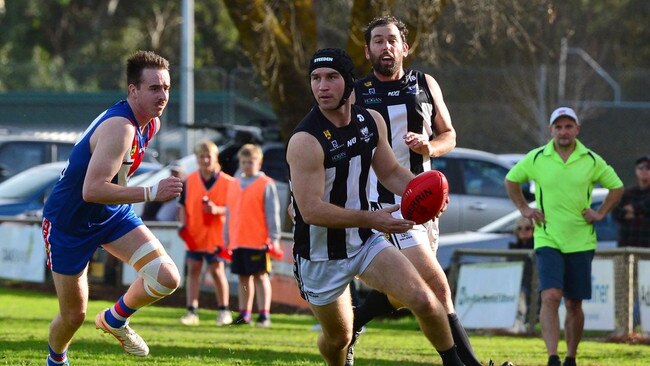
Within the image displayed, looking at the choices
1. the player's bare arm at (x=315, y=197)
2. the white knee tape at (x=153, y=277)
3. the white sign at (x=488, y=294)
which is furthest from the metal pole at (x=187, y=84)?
the player's bare arm at (x=315, y=197)

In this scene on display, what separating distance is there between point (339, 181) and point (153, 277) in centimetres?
170

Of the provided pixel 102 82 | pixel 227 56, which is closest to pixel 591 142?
pixel 102 82

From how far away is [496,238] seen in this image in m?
15.9

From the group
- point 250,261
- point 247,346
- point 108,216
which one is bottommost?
point 247,346

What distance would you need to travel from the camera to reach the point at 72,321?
8.20 m

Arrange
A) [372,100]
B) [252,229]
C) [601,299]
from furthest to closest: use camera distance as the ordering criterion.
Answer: [252,229] → [601,299] → [372,100]

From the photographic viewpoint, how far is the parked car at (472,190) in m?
18.2

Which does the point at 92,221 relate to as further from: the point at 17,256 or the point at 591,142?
the point at 591,142

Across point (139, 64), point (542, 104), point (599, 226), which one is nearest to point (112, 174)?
point (139, 64)

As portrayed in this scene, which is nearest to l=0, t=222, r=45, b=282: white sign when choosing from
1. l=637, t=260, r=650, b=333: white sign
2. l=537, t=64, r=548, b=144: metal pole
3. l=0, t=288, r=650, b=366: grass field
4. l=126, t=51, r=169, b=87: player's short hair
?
l=0, t=288, r=650, b=366: grass field

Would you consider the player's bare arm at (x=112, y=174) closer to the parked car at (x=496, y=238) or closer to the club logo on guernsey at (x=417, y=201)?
the club logo on guernsey at (x=417, y=201)

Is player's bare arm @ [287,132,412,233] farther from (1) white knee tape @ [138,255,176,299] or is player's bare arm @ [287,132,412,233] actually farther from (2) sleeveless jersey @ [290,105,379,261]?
(1) white knee tape @ [138,255,176,299]

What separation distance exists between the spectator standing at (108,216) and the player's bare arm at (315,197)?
133cm

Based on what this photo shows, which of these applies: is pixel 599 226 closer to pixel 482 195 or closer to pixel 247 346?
pixel 482 195
